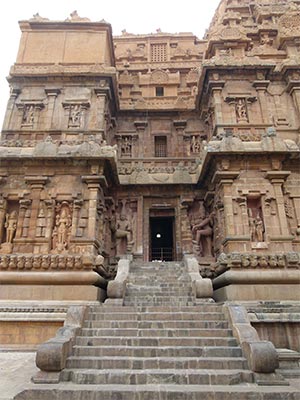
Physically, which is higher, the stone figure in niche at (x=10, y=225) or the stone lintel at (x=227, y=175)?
the stone lintel at (x=227, y=175)

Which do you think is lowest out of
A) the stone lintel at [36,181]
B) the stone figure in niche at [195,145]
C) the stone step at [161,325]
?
the stone step at [161,325]

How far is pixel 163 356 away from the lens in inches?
269

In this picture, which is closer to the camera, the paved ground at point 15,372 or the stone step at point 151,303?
the paved ground at point 15,372

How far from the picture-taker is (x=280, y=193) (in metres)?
12.2

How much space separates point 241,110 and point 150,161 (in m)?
5.56

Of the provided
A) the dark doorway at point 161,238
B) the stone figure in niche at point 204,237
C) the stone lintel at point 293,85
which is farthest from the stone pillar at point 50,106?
the stone lintel at point 293,85

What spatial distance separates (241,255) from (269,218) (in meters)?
2.17

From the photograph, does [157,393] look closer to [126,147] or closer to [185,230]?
[185,230]

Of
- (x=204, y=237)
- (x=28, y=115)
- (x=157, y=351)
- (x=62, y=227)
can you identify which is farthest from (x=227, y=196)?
(x=28, y=115)

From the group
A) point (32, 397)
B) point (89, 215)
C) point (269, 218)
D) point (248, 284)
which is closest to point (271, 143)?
point (269, 218)

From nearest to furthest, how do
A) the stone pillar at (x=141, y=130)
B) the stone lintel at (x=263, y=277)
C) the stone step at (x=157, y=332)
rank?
the stone step at (x=157, y=332), the stone lintel at (x=263, y=277), the stone pillar at (x=141, y=130)

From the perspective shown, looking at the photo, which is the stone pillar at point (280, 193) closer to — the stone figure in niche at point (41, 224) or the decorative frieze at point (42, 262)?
the decorative frieze at point (42, 262)

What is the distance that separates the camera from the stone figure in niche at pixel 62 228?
11.8 meters

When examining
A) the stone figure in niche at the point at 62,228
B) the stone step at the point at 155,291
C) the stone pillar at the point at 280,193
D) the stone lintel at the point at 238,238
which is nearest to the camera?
the stone step at the point at 155,291
